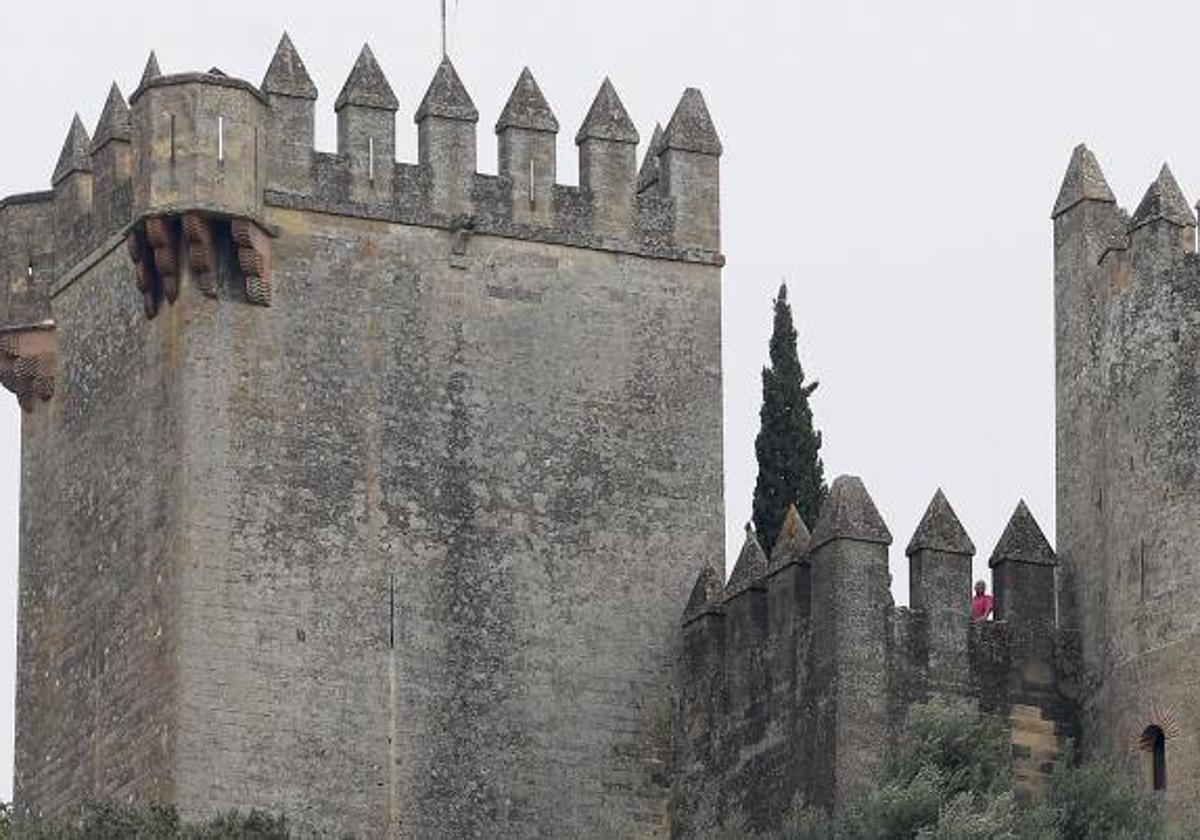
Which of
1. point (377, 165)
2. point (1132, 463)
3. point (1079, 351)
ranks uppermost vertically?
point (377, 165)

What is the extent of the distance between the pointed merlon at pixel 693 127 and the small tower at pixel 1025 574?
635 centimetres

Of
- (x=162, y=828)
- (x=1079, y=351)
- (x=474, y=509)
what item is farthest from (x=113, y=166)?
(x=1079, y=351)

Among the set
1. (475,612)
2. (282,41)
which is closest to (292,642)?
(475,612)

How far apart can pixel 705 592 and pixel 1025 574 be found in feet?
12.2

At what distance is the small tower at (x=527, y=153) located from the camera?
63.3 metres

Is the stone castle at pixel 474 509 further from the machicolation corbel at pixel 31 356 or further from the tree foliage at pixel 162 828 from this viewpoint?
the tree foliage at pixel 162 828

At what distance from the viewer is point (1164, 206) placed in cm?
5919

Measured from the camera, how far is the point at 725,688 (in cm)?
6162

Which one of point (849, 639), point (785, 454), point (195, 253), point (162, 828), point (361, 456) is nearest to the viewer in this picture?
point (162, 828)

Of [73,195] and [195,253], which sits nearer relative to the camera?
[195,253]

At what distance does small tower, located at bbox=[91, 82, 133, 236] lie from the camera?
205ft

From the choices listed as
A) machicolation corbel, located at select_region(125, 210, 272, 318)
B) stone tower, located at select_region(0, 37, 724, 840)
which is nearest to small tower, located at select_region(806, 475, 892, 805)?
stone tower, located at select_region(0, 37, 724, 840)

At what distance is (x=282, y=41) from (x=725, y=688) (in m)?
8.07

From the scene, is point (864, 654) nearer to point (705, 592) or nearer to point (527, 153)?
point (705, 592)
